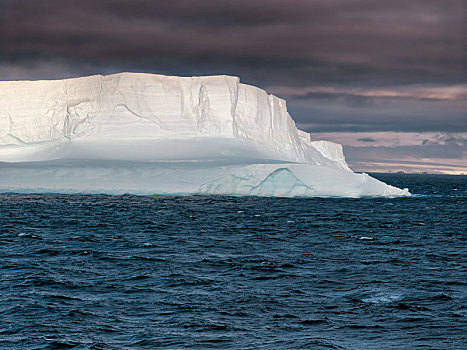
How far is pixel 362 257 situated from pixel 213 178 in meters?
25.9

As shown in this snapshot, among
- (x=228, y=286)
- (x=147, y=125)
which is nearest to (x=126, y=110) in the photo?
(x=147, y=125)

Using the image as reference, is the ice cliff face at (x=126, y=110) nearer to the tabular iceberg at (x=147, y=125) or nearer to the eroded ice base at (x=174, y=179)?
the tabular iceberg at (x=147, y=125)

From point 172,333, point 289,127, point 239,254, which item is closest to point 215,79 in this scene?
point 289,127

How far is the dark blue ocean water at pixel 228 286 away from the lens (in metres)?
9.29

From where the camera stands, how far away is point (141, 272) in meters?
14.2

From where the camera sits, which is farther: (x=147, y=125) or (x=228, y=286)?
(x=147, y=125)

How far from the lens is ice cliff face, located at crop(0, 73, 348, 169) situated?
53.5 metres

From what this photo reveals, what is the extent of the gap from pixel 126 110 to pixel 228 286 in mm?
42911

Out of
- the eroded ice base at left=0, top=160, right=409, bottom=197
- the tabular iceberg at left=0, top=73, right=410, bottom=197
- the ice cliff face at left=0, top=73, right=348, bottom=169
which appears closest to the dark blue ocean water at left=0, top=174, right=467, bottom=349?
the eroded ice base at left=0, top=160, right=409, bottom=197

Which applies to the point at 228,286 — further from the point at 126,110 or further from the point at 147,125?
the point at 126,110

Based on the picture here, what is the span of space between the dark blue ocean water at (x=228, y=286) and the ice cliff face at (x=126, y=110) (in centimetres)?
2871

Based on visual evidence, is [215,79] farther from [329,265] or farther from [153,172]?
[329,265]

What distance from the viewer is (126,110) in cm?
5388

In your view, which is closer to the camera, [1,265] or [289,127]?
[1,265]
